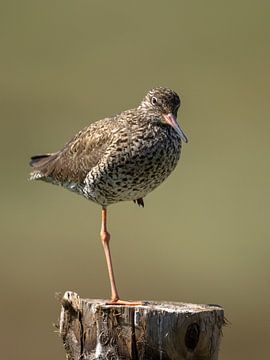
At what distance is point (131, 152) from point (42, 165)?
4.82ft

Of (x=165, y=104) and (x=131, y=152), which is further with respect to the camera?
(x=165, y=104)

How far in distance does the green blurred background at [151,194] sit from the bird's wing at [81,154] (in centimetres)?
381

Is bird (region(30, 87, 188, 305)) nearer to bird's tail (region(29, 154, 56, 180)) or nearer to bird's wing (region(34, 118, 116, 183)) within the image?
bird's wing (region(34, 118, 116, 183))

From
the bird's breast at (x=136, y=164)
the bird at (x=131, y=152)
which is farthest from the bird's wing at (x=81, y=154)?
the bird's breast at (x=136, y=164)

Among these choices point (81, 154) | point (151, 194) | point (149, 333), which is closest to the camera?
point (149, 333)

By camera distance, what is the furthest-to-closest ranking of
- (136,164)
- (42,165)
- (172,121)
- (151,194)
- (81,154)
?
(151,194) → (42,165) → (81,154) → (172,121) → (136,164)

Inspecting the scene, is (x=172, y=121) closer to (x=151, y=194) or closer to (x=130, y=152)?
(x=130, y=152)

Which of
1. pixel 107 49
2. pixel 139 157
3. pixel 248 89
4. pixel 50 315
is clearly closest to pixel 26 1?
pixel 107 49

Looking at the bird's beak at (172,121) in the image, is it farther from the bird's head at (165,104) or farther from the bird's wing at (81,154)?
the bird's wing at (81,154)

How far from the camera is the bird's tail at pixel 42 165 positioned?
10.2 meters

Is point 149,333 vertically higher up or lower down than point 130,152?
lower down

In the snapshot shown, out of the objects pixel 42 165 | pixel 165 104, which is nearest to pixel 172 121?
pixel 165 104

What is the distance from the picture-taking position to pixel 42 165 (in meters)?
10.4

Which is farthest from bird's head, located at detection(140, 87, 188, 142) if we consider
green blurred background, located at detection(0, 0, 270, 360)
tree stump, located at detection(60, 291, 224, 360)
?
green blurred background, located at detection(0, 0, 270, 360)
